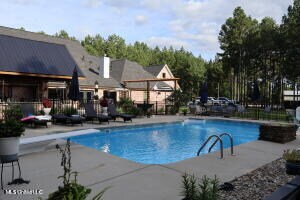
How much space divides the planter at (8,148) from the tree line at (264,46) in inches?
1130

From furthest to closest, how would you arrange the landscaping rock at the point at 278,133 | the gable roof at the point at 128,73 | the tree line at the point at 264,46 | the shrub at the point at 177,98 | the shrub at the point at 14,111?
1. the tree line at the point at 264,46
2. the gable roof at the point at 128,73
3. the shrub at the point at 177,98
4. the shrub at the point at 14,111
5. the landscaping rock at the point at 278,133

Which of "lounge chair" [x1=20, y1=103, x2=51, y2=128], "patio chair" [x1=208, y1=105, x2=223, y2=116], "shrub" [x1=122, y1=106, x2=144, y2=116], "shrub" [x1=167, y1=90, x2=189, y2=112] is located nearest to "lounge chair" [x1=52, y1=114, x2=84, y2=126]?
"lounge chair" [x1=20, y1=103, x2=51, y2=128]

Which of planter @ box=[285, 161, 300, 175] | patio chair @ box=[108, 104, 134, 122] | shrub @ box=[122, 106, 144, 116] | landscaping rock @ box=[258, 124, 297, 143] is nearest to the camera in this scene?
planter @ box=[285, 161, 300, 175]

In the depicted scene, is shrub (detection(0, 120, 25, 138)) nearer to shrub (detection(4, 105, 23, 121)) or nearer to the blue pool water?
the blue pool water

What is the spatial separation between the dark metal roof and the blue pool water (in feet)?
24.6

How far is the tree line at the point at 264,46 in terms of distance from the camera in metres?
33.1

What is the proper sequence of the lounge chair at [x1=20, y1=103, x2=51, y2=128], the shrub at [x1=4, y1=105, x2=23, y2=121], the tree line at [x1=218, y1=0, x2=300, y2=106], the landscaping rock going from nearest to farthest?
the landscaping rock, the lounge chair at [x1=20, y1=103, x2=51, y2=128], the shrub at [x1=4, y1=105, x2=23, y2=121], the tree line at [x1=218, y1=0, x2=300, y2=106]

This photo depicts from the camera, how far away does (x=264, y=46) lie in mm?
35344

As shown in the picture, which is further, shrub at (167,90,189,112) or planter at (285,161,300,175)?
shrub at (167,90,189,112)

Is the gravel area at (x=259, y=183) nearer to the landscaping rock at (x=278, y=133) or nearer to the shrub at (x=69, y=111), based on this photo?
the landscaping rock at (x=278, y=133)

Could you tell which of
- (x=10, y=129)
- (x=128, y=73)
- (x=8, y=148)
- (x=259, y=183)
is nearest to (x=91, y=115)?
(x=10, y=129)

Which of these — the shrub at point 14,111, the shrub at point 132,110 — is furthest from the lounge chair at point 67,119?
the shrub at point 132,110

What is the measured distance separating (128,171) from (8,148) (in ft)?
8.76

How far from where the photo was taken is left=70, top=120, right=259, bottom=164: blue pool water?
10617 millimetres
